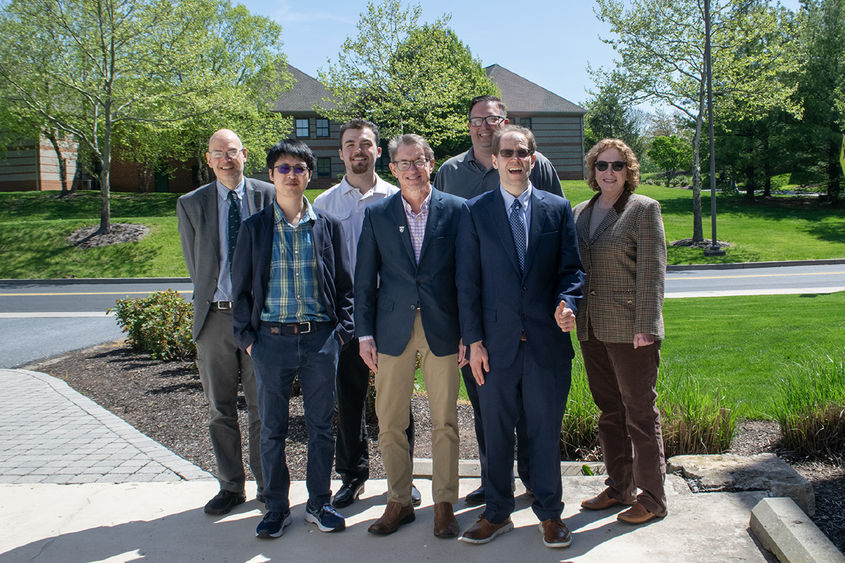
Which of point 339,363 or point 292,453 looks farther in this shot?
point 292,453

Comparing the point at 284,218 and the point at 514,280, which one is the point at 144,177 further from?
the point at 514,280

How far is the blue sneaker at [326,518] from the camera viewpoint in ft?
12.5

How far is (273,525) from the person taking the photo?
3779 millimetres

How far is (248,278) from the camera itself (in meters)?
3.95

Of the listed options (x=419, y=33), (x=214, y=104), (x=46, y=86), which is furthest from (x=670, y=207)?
(x=46, y=86)

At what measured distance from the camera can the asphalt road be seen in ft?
36.1

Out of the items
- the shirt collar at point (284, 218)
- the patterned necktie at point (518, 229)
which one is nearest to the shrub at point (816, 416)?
the patterned necktie at point (518, 229)

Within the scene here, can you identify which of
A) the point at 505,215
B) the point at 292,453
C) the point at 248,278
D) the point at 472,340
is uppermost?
the point at 505,215

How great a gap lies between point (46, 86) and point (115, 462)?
2244 cm

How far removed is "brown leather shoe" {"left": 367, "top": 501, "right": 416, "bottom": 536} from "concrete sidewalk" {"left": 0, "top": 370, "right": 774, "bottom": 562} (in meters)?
0.04

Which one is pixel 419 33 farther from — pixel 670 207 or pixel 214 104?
pixel 670 207

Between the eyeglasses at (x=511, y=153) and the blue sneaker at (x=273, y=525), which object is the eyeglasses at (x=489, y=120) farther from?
the blue sneaker at (x=273, y=525)

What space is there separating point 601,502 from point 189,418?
12.9 feet

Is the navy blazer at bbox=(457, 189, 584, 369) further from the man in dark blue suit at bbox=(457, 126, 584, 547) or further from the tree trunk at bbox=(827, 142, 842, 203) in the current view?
the tree trunk at bbox=(827, 142, 842, 203)
